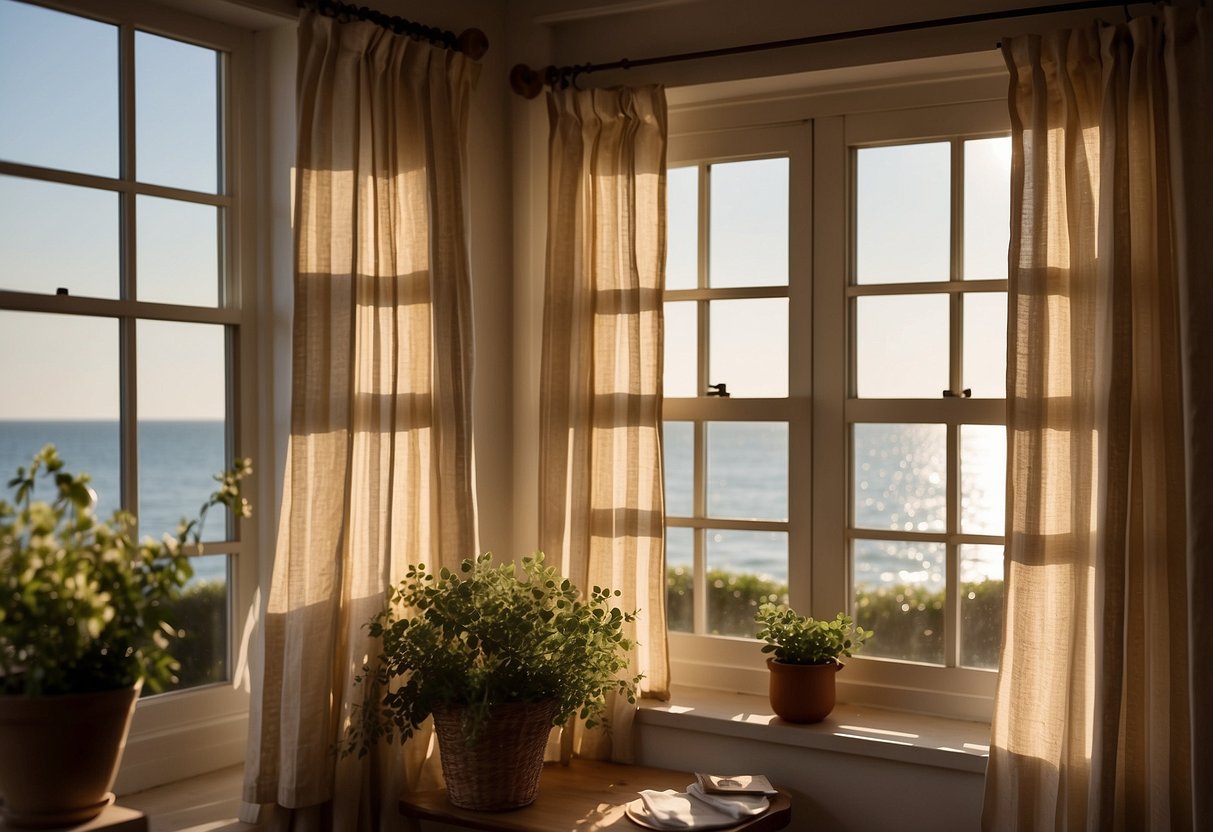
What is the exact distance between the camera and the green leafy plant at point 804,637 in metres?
2.97

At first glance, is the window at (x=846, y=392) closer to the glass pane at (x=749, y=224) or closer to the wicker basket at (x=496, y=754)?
the glass pane at (x=749, y=224)

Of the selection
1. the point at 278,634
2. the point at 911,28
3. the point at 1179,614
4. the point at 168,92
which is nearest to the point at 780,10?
the point at 911,28

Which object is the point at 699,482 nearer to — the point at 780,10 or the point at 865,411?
the point at 865,411

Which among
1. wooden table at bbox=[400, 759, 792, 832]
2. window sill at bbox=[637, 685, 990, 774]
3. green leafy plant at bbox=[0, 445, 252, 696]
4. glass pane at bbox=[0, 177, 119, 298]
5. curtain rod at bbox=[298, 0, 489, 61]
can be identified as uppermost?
curtain rod at bbox=[298, 0, 489, 61]

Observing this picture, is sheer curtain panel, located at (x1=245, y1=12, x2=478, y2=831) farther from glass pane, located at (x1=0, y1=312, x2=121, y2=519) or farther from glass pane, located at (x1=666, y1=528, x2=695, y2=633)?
glass pane, located at (x1=666, y1=528, x2=695, y2=633)

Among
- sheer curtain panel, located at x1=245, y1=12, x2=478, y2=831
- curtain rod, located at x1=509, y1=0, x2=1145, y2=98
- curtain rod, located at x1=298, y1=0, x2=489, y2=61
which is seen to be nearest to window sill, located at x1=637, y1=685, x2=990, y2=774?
sheer curtain panel, located at x1=245, y1=12, x2=478, y2=831

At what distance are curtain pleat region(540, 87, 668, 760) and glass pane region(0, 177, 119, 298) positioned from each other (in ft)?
3.69

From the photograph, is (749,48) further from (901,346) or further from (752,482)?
(752,482)

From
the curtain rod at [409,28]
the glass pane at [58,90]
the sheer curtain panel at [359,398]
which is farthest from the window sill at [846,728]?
the glass pane at [58,90]

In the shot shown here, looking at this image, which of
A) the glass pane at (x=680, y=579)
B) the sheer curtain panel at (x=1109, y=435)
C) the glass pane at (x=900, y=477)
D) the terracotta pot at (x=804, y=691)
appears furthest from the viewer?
the glass pane at (x=680, y=579)

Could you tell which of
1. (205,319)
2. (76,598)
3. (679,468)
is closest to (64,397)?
(205,319)

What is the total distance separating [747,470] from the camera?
328cm

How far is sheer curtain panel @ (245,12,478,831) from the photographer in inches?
105

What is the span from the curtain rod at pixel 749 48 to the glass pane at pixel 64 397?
4.32 feet
